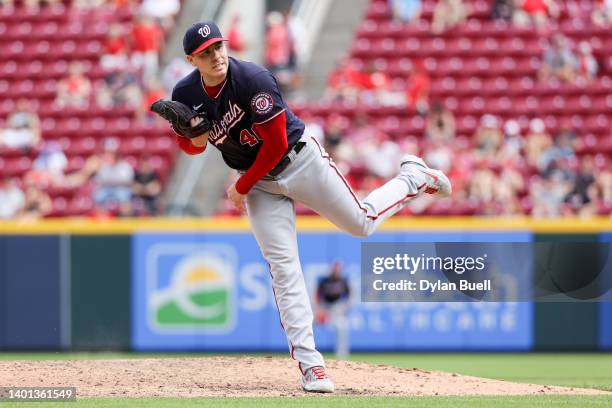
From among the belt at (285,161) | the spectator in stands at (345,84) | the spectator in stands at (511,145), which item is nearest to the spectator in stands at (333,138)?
the spectator in stands at (345,84)

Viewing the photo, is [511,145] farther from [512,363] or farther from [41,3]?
[41,3]

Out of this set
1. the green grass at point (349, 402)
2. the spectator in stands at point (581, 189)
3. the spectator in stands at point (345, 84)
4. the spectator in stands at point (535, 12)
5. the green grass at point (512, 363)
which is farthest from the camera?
the spectator in stands at point (535, 12)

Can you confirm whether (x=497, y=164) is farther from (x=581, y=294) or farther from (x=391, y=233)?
(x=581, y=294)

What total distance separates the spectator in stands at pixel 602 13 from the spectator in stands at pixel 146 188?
6616 millimetres

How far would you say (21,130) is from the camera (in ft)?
52.9

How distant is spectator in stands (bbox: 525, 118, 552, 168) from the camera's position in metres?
14.9

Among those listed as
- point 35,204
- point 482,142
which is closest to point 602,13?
point 482,142

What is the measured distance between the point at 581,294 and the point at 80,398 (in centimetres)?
348

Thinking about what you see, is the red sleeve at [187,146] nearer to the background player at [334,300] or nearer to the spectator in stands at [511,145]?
the background player at [334,300]

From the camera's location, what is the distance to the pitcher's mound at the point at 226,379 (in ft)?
23.3

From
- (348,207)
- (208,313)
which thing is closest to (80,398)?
(348,207)

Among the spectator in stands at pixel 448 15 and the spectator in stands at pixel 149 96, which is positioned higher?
the spectator in stands at pixel 448 15

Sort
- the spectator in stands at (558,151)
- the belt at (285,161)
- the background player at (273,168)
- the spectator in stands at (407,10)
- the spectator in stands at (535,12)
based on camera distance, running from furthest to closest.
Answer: the spectator in stands at (407,10) → the spectator in stands at (535,12) → the spectator in stands at (558,151) → the belt at (285,161) → the background player at (273,168)

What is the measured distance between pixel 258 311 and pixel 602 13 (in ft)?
23.3
